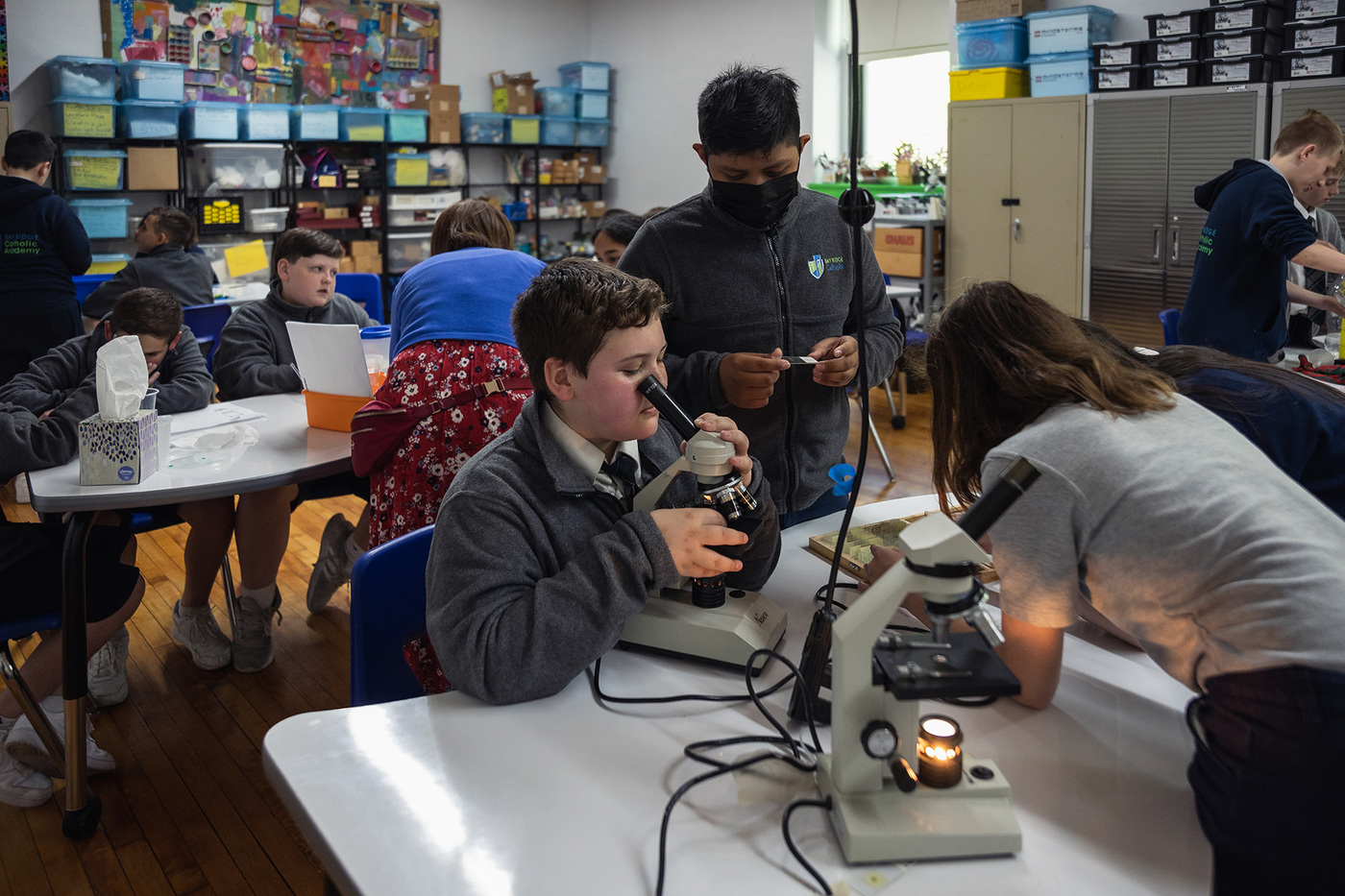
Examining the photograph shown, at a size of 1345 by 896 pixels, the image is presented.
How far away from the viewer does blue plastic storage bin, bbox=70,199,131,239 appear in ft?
18.6

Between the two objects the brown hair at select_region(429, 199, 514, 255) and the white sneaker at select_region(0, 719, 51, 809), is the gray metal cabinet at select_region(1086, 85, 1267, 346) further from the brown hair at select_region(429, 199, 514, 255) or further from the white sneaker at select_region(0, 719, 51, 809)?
the white sneaker at select_region(0, 719, 51, 809)

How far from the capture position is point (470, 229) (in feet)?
7.66

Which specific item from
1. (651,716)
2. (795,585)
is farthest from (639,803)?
(795,585)

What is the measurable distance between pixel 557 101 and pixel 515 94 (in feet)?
1.48

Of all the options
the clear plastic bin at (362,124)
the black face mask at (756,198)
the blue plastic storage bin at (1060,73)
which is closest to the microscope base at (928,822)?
the black face mask at (756,198)

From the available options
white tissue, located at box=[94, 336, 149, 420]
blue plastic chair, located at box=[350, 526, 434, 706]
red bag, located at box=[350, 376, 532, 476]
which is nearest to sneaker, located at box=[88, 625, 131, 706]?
white tissue, located at box=[94, 336, 149, 420]

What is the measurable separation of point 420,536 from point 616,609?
1.40ft

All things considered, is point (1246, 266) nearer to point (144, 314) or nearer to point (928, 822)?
point (928, 822)

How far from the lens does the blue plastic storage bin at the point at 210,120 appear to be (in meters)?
5.94

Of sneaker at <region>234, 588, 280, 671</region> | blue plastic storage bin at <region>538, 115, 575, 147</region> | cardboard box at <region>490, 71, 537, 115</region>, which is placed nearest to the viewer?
sneaker at <region>234, 588, 280, 671</region>

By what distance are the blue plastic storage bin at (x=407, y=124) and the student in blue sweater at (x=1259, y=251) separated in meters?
5.44

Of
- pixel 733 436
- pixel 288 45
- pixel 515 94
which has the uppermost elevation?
pixel 288 45

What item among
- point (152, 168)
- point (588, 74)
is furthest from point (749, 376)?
point (588, 74)

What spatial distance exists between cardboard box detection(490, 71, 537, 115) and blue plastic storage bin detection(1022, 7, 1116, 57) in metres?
3.73
